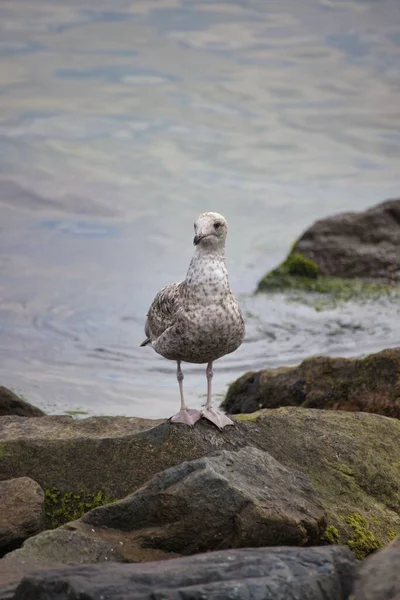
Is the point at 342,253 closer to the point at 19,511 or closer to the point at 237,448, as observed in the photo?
the point at 237,448

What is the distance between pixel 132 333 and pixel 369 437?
900 cm

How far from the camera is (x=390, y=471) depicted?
27.4 feet

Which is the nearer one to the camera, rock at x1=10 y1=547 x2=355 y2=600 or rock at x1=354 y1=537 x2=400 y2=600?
rock at x1=354 y1=537 x2=400 y2=600

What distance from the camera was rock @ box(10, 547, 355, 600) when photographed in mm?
4938

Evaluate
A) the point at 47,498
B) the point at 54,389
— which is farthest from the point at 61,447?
the point at 54,389

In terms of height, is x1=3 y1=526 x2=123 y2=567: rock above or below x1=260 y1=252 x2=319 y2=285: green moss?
below

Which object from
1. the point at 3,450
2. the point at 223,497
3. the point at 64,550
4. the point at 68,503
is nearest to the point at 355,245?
the point at 3,450

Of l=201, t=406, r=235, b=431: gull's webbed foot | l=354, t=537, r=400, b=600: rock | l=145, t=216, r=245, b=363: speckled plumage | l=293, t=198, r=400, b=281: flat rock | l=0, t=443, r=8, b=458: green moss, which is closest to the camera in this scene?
l=354, t=537, r=400, b=600: rock

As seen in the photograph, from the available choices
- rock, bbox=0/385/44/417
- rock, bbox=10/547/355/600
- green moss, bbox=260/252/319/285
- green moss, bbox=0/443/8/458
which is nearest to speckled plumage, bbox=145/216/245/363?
green moss, bbox=0/443/8/458

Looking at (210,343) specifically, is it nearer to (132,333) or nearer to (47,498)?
(47,498)

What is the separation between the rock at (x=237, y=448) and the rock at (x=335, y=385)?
143 centimetres

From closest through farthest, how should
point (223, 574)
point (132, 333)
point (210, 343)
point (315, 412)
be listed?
point (223, 574) → point (210, 343) → point (315, 412) → point (132, 333)

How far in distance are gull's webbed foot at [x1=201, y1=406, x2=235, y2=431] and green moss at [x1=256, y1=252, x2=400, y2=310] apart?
9.90 m

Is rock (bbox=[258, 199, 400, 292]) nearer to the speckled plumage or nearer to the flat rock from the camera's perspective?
the flat rock
